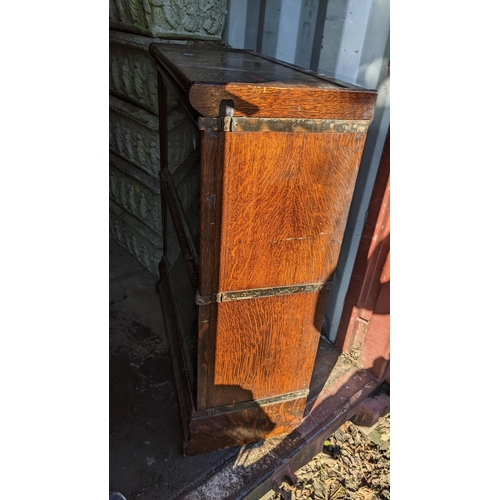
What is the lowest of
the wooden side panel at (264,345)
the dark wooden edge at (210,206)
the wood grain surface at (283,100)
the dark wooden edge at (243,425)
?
the dark wooden edge at (243,425)

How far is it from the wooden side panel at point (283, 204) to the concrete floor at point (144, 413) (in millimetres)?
946

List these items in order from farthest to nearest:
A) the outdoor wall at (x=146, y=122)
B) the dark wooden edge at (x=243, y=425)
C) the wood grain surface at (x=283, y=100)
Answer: the outdoor wall at (x=146, y=122)
the dark wooden edge at (x=243, y=425)
the wood grain surface at (x=283, y=100)

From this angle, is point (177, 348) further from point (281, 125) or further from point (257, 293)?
point (281, 125)

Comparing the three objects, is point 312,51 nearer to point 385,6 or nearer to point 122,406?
point 385,6

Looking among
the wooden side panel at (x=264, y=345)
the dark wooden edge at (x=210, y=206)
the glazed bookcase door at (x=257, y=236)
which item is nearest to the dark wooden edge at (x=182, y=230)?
the glazed bookcase door at (x=257, y=236)

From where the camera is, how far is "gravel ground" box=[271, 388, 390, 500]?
2.10 m

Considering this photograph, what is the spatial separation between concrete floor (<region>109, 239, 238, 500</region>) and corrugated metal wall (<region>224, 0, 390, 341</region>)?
1115mm

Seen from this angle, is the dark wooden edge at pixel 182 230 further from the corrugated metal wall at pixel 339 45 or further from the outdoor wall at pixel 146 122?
the corrugated metal wall at pixel 339 45

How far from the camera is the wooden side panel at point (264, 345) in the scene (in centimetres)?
164

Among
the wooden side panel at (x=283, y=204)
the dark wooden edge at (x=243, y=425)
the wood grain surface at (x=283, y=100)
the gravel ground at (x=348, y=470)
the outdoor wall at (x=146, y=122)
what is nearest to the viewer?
the wood grain surface at (x=283, y=100)

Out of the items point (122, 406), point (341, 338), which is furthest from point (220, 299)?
point (341, 338)

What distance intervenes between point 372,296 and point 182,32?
1.93m

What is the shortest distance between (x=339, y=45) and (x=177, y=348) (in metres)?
1.79

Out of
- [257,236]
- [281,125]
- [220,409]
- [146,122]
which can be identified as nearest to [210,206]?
[257,236]
